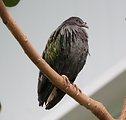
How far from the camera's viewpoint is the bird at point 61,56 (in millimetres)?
1634

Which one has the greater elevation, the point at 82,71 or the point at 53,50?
the point at 53,50

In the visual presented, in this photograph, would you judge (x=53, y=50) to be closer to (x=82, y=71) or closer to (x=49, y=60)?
(x=49, y=60)

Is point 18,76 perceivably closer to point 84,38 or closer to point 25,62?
Result: point 25,62

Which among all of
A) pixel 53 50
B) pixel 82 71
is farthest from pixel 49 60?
pixel 82 71

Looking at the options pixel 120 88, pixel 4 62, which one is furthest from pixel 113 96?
pixel 4 62

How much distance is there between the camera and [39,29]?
3.26m

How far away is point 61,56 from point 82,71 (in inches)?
53.2

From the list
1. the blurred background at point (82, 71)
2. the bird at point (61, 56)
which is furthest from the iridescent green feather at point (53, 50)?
the blurred background at point (82, 71)

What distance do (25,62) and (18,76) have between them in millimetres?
107

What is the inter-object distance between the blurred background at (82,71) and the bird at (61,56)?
0.85 meters

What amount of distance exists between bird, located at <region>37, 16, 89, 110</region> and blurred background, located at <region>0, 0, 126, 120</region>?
85cm

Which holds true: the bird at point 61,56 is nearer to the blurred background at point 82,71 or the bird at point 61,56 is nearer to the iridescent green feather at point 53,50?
the iridescent green feather at point 53,50

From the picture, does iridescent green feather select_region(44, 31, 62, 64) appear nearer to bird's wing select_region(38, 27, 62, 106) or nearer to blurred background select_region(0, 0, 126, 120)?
bird's wing select_region(38, 27, 62, 106)

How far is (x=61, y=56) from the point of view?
1.66 m
